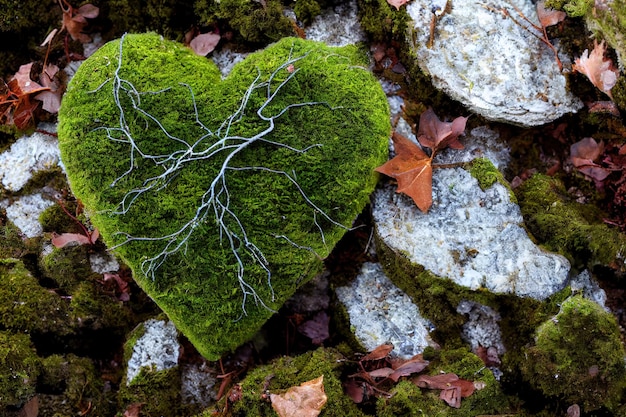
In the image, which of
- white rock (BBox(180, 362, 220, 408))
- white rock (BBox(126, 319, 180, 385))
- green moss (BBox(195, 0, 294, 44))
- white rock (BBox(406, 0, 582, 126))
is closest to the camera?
white rock (BBox(126, 319, 180, 385))

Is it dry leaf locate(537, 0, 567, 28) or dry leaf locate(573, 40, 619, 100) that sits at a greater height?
dry leaf locate(537, 0, 567, 28)

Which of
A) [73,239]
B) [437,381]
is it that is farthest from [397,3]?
[73,239]

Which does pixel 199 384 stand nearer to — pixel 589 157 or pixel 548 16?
pixel 589 157

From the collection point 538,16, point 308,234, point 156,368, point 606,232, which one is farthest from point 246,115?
point 606,232

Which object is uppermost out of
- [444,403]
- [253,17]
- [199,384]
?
[253,17]

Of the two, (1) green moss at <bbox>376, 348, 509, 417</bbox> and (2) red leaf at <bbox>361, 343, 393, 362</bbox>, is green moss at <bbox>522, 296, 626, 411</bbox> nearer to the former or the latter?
(1) green moss at <bbox>376, 348, 509, 417</bbox>

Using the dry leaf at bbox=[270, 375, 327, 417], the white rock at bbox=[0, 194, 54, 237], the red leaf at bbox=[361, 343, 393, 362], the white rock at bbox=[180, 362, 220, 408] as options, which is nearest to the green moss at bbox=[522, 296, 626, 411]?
the red leaf at bbox=[361, 343, 393, 362]
